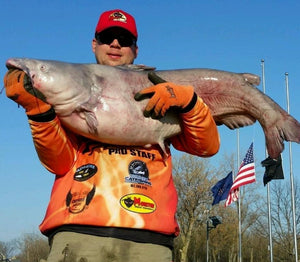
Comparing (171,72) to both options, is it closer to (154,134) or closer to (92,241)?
(154,134)

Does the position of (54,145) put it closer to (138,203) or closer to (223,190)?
(138,203)

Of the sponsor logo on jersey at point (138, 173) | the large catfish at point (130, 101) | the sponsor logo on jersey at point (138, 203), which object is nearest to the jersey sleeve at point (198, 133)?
the large catfish at point (130, 101)

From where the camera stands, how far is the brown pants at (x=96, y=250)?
9.60 feet

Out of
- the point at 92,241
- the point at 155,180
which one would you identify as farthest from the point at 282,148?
the point at 92,241

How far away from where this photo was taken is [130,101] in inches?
120

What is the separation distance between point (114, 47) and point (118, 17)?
0.73 ft

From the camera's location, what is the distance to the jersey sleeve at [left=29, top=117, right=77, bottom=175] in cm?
300

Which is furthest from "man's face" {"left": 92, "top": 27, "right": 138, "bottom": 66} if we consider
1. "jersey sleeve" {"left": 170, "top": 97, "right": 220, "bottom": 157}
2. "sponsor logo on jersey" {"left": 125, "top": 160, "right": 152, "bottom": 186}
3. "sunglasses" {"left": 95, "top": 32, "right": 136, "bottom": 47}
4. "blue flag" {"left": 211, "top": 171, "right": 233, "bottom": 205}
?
"blue flag" {"left": 211, "top": 171, "right": 233, "bottom": 205}

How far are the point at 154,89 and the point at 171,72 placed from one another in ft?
1.27

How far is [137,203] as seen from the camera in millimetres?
3059

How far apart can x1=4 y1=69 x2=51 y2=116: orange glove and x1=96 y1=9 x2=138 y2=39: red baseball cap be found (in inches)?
36.9

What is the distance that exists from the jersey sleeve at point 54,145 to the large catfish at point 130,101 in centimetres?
9

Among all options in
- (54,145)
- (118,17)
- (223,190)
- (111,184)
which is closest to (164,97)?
(111,184)

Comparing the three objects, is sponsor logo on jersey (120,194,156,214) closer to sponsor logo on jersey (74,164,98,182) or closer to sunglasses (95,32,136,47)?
sponsor logo on jersey (74,164,98,182)
